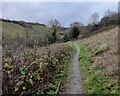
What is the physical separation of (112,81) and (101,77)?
1489 mm

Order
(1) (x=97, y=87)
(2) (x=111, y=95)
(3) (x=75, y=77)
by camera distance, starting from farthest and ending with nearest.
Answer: (3) (x=75, y=77) → (1) (x=97, y=87) → (2) (x=111, y=95)

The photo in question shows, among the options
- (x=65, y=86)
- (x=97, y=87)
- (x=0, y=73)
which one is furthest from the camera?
(x=65, y=86)

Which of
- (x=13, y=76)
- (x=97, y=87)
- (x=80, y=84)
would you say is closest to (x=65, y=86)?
(x=80, y=84)

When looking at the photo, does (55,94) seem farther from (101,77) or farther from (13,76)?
(101,77)

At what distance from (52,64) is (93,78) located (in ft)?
13.9

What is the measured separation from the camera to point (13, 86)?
1246cm

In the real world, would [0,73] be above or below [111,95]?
above

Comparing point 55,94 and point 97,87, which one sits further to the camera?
point 97,87

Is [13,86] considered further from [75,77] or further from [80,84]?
[75,77]

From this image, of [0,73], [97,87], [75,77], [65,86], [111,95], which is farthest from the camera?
[75,77]

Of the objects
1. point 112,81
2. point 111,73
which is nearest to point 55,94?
point 112,81

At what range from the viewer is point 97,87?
53.6 feet

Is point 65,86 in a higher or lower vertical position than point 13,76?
lower

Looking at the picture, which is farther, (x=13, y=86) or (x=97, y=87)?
(x=97, y=87)
